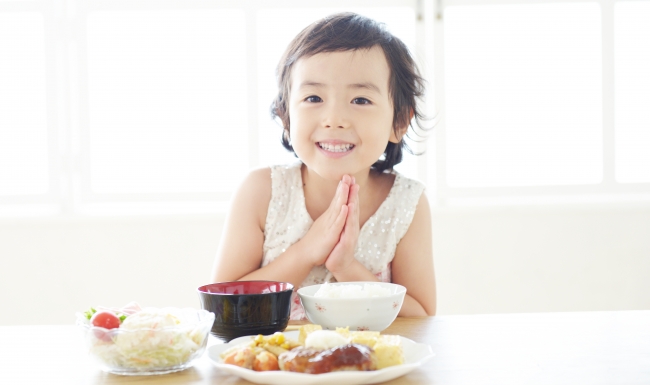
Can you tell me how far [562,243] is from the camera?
9.61 feet

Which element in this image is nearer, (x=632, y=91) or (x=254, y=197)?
(x=254, y=197)

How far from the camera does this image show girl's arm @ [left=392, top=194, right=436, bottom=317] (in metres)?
1.44

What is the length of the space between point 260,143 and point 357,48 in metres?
1.74

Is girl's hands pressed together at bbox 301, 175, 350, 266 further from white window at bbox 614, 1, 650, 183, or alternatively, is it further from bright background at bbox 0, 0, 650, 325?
white window at bbox 614, 1, 650, 183

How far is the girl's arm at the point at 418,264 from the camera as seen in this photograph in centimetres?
144

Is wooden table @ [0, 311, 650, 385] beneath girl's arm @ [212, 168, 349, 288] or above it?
beneath

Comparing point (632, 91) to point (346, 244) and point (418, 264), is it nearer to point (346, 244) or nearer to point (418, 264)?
point (418, 264)

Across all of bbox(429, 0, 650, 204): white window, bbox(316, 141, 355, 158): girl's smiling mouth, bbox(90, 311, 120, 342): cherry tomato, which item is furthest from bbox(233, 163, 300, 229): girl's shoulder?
bbox(429, 0, 650, 204): white window

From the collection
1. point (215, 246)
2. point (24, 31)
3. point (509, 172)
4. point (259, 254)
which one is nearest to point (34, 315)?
point (215, 246)

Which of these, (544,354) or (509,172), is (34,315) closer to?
(509,172)

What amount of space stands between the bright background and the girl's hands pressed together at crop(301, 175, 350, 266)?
5.15 feet

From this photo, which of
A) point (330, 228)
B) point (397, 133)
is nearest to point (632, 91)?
point (397, 133)

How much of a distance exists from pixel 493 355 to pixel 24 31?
285cm

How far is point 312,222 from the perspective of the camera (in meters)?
1.52
